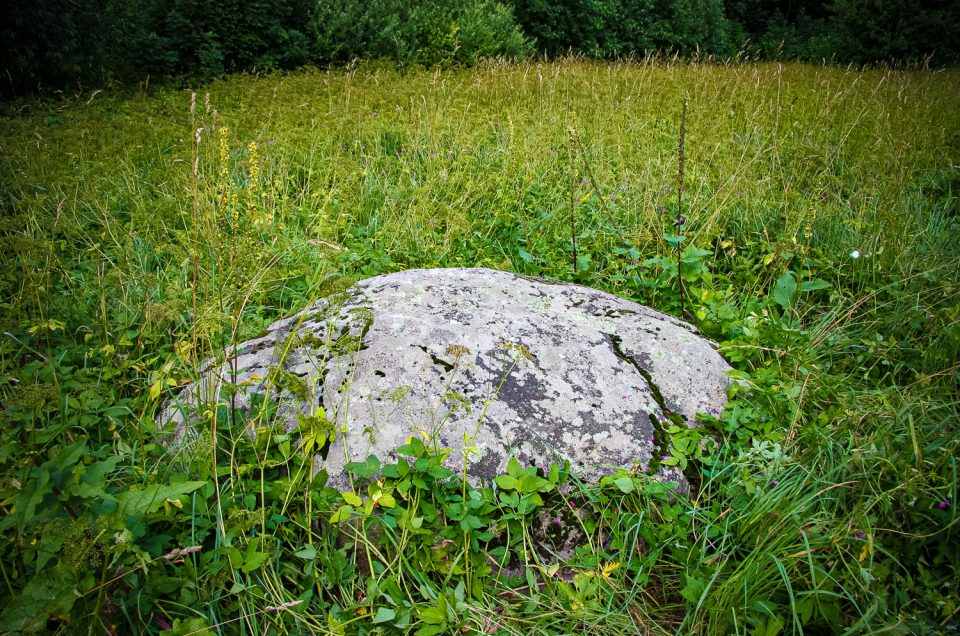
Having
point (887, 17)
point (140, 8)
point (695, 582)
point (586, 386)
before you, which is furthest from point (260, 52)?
point (887, 17)

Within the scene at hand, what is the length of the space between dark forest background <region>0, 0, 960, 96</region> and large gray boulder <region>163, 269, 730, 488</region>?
21.1 ft

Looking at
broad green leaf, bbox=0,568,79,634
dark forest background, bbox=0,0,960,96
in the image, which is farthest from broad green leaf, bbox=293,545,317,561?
dark forest background, bbox=0,0,960,96

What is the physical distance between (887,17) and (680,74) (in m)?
12.2

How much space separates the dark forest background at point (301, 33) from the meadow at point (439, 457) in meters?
5.07

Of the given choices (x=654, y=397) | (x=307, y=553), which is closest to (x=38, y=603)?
(x=307, y=553)

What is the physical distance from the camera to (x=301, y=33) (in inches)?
386

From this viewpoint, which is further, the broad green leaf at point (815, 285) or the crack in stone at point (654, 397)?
the broad green leaf at point (815, 285)

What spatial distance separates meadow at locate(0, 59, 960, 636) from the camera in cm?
136

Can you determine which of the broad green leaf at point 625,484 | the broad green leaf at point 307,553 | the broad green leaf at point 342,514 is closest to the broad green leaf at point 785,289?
the broad green leaf at point 625,484

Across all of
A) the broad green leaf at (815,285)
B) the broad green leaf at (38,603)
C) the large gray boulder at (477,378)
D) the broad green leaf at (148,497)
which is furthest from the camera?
the broad green leaf at (815,285)

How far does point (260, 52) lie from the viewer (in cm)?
985

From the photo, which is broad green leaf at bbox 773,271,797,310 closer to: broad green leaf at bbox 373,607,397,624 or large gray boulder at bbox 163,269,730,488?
large gray boulder at bbox 163,269,730,488

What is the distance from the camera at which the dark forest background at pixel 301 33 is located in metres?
7.68

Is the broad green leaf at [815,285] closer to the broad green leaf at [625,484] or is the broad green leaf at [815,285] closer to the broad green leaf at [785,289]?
the broad green leaf at [785,289]
